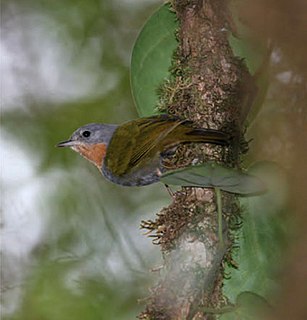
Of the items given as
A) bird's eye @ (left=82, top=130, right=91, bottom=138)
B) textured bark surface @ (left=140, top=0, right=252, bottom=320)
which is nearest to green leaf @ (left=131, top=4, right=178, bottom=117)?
textured bark surface @ (left=140, top=0, right=252, bottom=320)

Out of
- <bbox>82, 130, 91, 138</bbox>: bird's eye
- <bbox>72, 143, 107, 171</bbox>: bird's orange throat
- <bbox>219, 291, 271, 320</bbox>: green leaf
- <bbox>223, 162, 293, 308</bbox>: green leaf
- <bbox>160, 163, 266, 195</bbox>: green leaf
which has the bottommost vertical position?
<bbox>219, 291, 271, 320</bbox>: green leaf

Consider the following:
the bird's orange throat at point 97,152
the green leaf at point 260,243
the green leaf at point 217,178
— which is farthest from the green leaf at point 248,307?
the bird's orange throat at point 97,152

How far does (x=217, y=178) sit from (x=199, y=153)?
1.51ft

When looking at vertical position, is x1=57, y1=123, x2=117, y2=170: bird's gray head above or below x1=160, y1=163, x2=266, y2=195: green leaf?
above

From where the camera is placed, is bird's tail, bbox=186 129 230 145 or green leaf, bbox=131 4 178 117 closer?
bird's tail, bbox=186 129 230 145

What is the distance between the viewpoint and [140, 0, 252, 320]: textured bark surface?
2.00 metres

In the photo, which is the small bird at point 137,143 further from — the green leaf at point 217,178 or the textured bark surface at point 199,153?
the green leaf at point 217,178

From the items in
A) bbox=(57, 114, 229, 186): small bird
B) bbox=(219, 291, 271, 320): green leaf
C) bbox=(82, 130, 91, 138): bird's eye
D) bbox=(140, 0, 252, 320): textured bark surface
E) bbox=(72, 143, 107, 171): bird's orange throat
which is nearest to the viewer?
bbox=(219, 291, 271, 320): green leaf

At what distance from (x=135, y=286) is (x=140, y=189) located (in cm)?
80

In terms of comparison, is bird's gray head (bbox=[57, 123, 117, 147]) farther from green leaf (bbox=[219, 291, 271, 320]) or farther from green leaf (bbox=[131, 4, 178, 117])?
green leaf (bbox=[219, 291, 271, 320])

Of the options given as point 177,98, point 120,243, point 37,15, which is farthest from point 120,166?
point 37,15

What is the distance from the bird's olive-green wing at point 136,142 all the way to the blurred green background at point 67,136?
2.79 ft

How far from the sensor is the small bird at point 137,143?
220cm

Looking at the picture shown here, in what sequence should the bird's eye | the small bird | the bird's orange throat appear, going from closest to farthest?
1. the small bird
2. the bird's orange throat
3. the bird's eye
